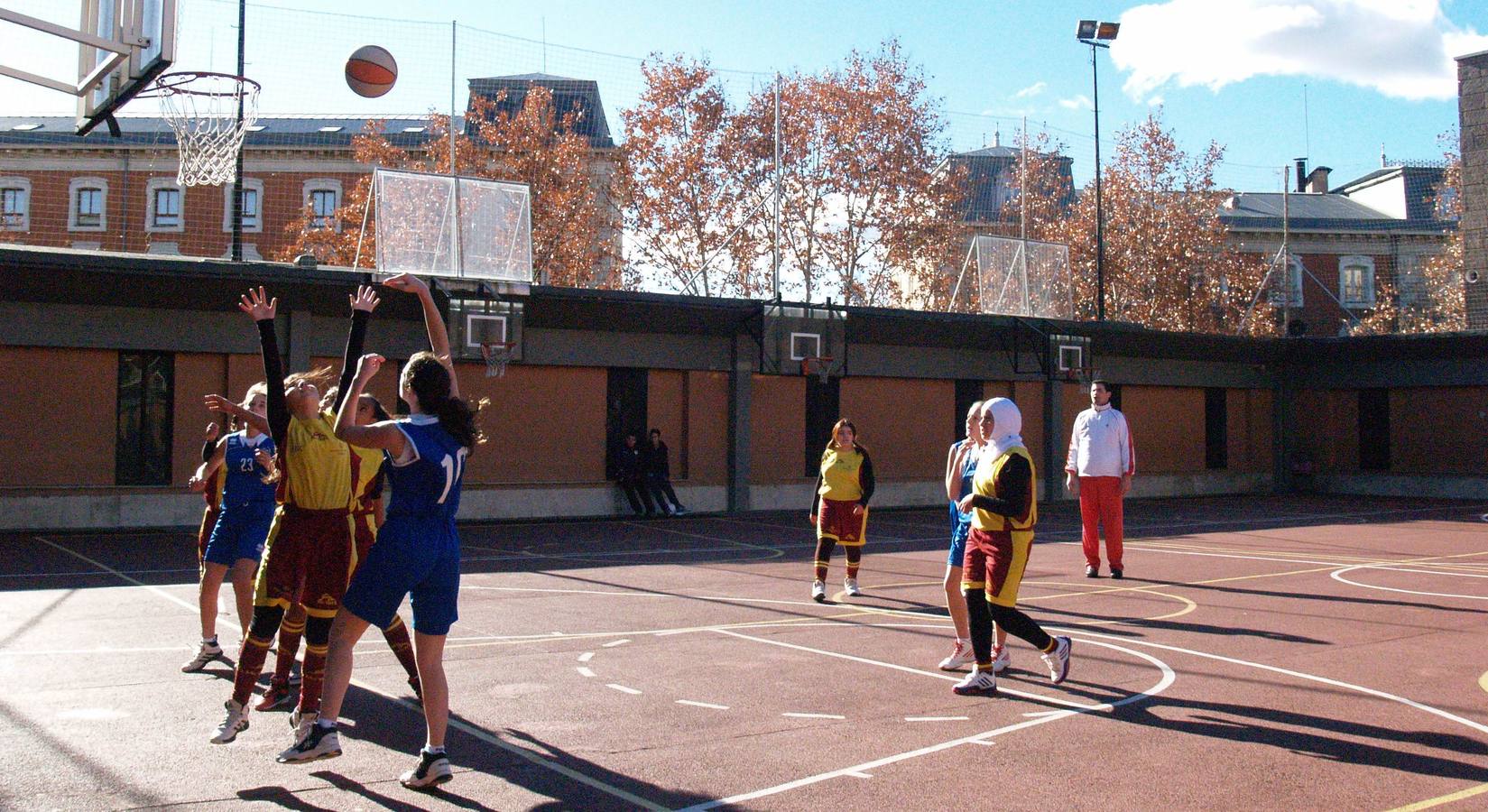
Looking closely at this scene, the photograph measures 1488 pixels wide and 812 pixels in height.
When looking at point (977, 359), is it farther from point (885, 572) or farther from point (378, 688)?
point (378, 688)

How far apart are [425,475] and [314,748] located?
4.75ft

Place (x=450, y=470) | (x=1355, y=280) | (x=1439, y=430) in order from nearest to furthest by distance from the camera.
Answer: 1. (x=450, y=470)
2. (x=1439, y=430)
3. (x=1355, y=280)

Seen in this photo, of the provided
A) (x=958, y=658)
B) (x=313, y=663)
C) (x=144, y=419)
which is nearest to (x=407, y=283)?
(x=313, y=663)

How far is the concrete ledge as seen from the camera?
3133 centimetres

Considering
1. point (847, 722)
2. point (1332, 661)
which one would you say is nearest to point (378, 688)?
point (847, 722)

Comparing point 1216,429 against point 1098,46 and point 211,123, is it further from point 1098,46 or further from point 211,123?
point 211,123

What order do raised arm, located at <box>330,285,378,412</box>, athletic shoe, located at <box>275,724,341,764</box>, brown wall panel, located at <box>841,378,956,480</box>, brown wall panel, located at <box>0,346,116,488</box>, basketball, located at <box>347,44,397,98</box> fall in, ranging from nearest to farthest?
athletic shoe, located at <box>275,724,341,764</box>
raised arm, located at <box>330,285,378,412</box>
basketball, located at <box>347,44,397,98</box>
brown wall panel, located at <box>0,346,116,488</box>
brown wall panel, located at <box>841,378,956,480</box>

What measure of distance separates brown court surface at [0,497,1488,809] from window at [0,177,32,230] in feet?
63.6

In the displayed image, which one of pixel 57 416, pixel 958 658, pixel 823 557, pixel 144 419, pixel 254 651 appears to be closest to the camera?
pixel 254 651

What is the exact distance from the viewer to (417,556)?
18.3ft

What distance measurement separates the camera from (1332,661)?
9070mm

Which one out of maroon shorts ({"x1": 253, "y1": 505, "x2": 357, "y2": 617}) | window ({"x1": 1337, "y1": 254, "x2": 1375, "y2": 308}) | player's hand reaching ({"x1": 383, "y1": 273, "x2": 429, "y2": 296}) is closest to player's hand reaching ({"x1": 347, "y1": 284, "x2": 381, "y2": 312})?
player's hand reaching ({"x1": 383, "y1": 273, "x2": 429, "y2": 296})

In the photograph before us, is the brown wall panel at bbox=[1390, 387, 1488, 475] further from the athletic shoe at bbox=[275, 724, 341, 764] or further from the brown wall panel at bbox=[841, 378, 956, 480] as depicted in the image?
the athletic shoe at bbox=[275, 724, 341, 764]

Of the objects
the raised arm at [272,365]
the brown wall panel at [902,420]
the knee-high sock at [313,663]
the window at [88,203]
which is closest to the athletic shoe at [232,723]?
the knee-high sock at [313,663]
